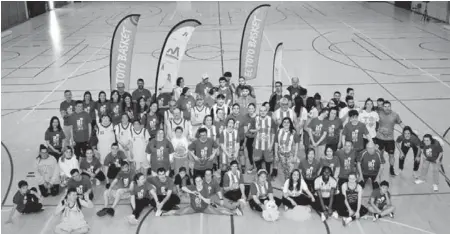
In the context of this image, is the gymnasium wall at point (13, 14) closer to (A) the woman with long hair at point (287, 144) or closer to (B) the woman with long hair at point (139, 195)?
(B) the woman with long hair at point (139, 195)

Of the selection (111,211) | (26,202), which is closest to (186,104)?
(111,211)

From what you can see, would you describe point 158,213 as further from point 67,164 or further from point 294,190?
point 294,190

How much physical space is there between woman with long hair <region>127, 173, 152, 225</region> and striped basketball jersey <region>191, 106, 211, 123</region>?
2.23 metres

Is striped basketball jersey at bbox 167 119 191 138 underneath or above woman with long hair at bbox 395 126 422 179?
above

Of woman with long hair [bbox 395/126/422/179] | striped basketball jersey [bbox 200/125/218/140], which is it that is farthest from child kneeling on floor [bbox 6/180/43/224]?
woman with long hair [bbox 395/126/422/179]

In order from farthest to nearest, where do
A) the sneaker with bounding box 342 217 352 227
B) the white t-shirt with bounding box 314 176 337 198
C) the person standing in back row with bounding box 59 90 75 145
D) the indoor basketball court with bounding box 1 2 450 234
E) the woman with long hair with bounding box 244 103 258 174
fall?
the person standing in back row with bounding box 59 90 75 145 < the woman with long hair with bounding box 244 103 258 174 < the white t-shirt with bounding box 314 176 337 198 < the indoor basketball court with bounding box 1 2 450 234 < the sneaker with bounding box 342 217 352 227

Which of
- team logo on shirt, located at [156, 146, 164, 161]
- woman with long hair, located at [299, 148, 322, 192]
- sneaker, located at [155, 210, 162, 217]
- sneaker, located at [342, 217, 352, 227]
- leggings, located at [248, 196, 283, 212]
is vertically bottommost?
sneaker, located at [155, 210, 162, 217]

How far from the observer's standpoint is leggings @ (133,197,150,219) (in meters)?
8.42

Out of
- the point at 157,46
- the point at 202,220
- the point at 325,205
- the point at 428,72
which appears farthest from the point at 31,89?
the point at 428,72

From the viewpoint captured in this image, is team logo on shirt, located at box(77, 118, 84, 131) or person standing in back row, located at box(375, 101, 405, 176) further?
team logo on shirt, located at box(77, 118, 84, 131)

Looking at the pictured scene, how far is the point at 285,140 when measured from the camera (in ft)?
30.3

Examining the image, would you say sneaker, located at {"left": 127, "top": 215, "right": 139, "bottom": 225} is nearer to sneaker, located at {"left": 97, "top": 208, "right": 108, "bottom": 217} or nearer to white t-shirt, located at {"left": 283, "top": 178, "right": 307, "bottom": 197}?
sneaker, located at {"left": 97, "top": 208, "right": 108, "bottom": 217}

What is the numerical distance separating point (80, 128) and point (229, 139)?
3365mm

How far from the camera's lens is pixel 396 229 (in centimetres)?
798
